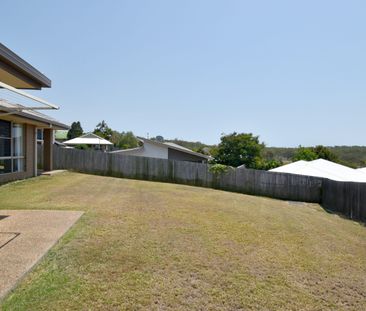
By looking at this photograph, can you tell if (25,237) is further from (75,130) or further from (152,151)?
(75,130)

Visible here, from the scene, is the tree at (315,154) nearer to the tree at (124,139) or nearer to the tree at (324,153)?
the tree at (324,153)

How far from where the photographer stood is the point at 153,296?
3412 mm

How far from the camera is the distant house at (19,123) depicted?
5.82 metres

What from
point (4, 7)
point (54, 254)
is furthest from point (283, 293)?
point (4, 7)

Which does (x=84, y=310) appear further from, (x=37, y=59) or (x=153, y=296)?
(x=37, y=59)

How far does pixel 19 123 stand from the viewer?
12.6 metres

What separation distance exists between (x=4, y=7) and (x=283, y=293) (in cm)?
1009

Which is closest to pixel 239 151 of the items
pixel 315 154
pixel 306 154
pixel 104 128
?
pixel 306 154

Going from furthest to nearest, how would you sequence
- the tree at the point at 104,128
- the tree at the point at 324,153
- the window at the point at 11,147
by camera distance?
the tree at the point at 104,128 → the tree at the point at 324,153 → the window at the point at 11,147

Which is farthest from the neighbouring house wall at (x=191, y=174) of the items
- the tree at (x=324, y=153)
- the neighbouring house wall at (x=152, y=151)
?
the tree at (x=324, y=153)

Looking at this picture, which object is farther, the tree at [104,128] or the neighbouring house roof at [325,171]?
the tree at [104,128]

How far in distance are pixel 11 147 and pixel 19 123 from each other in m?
1.31

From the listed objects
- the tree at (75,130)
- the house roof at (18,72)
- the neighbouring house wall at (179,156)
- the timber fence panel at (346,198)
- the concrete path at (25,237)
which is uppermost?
the tree at (75,130)

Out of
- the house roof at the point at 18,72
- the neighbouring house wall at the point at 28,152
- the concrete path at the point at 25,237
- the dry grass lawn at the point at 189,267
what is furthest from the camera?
the neighbouring house wall at the point at 28,152
